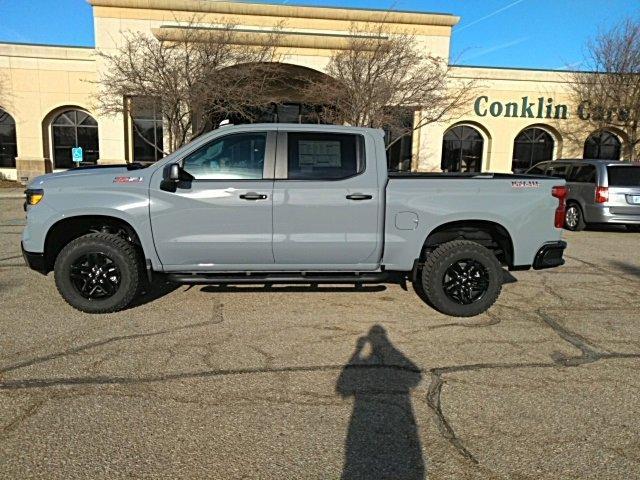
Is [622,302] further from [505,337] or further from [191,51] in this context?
[191,51]

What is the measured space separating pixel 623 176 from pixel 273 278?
9298 millimetres

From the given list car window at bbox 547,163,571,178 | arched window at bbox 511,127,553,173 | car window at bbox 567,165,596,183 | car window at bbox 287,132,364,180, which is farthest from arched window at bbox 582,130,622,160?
car window at bbox 287,132,364,180

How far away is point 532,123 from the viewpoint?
23.1m

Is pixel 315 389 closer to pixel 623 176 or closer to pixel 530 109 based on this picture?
pixel 623 176

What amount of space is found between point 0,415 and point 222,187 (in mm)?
2620

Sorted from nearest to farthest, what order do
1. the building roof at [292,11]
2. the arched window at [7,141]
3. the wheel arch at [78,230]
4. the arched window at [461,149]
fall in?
the wheel arch at [78,230], the building roof at [292,11], the arched window at [7,141], the arched window at [461,149]

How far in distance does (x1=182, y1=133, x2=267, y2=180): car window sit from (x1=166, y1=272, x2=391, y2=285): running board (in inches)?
41.2

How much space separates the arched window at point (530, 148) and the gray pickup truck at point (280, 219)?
68.7 feet

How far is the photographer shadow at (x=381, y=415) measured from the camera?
8.09ft

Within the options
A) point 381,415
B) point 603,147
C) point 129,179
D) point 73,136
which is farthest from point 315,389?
point 603,147

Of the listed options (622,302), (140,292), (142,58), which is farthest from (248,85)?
(622,302)

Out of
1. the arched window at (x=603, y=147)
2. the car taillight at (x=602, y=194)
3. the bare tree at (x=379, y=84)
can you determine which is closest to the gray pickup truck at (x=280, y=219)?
the car taillight at (x=602, y=194)

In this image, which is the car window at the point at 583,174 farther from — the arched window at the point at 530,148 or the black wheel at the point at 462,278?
the arched window at the point at 530,148

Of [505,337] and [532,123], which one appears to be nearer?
[505,337]
